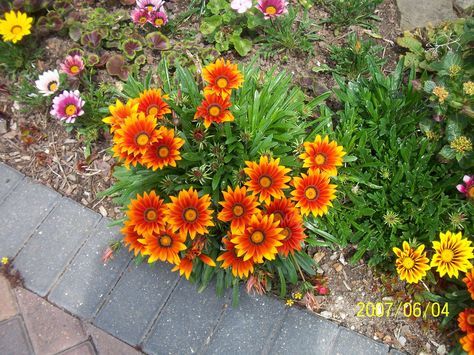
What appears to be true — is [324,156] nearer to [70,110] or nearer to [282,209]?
[282,209]

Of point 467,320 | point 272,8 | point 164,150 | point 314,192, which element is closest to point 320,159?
point 314,192

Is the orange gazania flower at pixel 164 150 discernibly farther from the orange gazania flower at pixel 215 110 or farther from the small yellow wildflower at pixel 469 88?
the small yellow wildflower at pixel 469 88

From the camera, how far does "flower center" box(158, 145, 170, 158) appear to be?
1854 mm

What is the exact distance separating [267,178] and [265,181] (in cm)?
2

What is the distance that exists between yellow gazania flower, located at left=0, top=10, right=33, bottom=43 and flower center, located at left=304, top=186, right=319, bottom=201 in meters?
1.87

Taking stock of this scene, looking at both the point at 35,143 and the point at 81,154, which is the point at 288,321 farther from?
the point at 35,143

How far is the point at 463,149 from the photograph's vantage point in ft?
7.03

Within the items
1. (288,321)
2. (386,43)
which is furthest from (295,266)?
(386,43)

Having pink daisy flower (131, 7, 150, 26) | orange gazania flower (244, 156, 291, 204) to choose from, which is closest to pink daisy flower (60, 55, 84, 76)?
pink daisy flower (131, 7, 150, 26)

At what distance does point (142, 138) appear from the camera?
1.78m

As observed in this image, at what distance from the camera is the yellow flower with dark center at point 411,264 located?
2.06 m

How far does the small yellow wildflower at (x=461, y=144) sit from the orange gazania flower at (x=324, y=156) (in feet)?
2.12

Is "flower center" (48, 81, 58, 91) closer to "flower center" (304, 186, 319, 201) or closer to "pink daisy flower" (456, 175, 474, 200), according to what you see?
"flower center" (304, 186, 319, 201)

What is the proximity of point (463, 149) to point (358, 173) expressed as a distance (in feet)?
1.61
